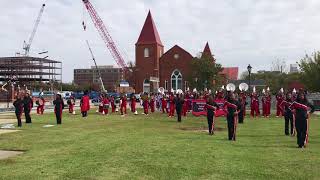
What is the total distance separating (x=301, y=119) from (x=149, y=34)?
276 feet

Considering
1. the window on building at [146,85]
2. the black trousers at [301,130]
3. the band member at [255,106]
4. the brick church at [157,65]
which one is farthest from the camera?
the window on building at [146,85]

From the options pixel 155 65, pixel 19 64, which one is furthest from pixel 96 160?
pixel 19 64

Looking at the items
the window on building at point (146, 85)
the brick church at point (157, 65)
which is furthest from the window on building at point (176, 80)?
the window on building at point (146, 85)

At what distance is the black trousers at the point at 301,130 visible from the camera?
1496 cm

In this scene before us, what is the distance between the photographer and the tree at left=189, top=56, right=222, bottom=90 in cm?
7469

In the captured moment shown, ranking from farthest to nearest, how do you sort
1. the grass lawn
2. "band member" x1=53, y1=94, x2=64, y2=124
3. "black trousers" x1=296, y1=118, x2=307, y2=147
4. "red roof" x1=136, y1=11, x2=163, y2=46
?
"red roof" x1=136, y1=11, x2=163, y2=46
"band member" x1=53, y1=94, x2=64, y2=124
"black trousers" x1=296, y1=118, x2=307, y2=147
the grass lawn

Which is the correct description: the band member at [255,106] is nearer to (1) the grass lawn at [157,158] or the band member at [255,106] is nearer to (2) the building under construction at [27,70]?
(1) the grass lawn at [157,158]

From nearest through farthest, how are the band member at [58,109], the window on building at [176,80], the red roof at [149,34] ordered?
1. the band member at [58,109]
2. the window on building at [176,80]
3. the red roof at [149,34]

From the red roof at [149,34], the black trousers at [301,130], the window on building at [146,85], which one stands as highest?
the red roof at [149,34]

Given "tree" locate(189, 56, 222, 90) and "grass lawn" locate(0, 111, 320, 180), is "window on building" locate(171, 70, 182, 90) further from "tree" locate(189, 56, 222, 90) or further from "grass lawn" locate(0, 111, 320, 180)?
"grass lawn" locate(0, 111, 320, 180)

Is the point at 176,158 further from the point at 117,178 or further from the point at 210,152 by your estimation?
the point at 117,178

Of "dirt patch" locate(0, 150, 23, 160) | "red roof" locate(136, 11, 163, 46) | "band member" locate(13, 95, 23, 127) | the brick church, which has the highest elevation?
"red roof" locate(136, 11, 163, 46)

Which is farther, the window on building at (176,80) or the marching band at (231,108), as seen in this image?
the window on building at (176,80)

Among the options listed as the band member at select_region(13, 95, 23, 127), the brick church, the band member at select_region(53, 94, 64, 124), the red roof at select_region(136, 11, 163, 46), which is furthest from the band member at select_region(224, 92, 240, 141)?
the red roof at select_region(136, 11, 163, 46)
